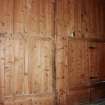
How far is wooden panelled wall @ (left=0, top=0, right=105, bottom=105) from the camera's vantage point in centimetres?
379

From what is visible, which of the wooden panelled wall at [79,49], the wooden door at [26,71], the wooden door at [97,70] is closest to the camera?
the wooden door at [26,71]

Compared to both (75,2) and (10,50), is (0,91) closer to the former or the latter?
(10,50)

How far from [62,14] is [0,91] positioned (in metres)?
2.04

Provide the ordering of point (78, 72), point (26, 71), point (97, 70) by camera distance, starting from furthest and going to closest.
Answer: point (97, 70)
point (78, 72)
point (26, 71)

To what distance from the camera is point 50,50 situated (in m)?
4.24

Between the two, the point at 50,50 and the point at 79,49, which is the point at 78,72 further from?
the point at 50,50

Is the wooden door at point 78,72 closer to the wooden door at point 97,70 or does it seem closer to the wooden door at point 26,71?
the wooden door at point 97,70

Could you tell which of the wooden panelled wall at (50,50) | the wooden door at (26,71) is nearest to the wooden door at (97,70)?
the wooden panelled wall at (50,50)

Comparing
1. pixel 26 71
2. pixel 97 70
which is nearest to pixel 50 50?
pixel 26 71

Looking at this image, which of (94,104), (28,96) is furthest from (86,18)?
(28,96)

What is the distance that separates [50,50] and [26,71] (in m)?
0.68

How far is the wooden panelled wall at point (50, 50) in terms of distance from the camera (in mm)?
3789

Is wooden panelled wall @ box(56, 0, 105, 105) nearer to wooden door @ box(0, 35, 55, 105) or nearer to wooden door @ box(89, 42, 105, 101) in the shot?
wooden door @ box(89, 42, 105, 101)

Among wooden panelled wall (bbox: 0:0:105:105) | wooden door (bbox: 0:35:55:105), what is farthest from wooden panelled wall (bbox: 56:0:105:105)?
wooden door (bbox: 0:35:55:105)
